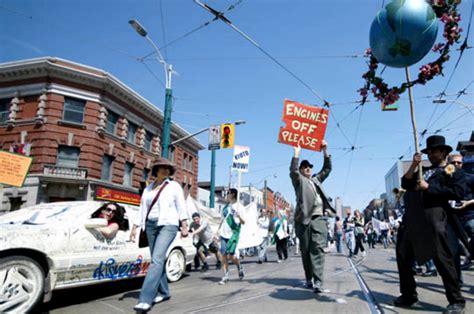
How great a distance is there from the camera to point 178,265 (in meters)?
6.36

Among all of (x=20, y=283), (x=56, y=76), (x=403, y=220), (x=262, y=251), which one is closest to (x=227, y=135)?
(x=262, y=251)

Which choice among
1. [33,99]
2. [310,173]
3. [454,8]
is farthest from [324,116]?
[33,99]

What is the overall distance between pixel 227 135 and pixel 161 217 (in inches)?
431

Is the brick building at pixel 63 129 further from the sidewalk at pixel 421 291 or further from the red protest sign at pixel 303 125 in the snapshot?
the sidewalk at pixel 421 291

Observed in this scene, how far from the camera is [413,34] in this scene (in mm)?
3715

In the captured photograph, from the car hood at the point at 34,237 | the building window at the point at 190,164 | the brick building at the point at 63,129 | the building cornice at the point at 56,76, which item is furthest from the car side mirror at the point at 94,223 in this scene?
the building window at the point at 190,164

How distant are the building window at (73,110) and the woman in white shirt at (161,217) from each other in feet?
66.2

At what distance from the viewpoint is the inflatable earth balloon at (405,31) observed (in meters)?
3.67

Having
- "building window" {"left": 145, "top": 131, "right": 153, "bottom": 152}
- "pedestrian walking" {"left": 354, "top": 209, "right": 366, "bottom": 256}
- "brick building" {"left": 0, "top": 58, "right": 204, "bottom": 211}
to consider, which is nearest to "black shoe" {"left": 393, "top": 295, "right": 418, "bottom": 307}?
"pedestrian walking" {"left": 354, "top": 209, "right": 366, "bottom": 256}

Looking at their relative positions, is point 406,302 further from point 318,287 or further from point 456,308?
point 318,287

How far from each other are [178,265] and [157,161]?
9.68ft

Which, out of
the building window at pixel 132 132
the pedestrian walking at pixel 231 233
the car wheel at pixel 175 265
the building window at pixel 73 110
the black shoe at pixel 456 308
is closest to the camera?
the black shoe at pixel 456 308

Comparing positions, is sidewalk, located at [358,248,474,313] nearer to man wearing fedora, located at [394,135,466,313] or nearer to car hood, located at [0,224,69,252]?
man wearing fedora, located at [394,135,466,313]

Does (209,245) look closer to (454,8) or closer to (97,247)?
(97,247)
